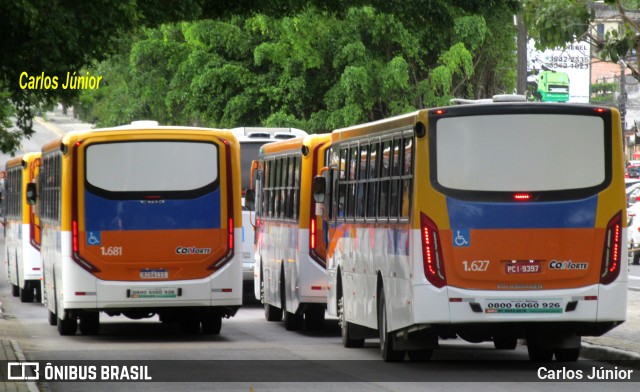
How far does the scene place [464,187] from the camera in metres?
16.0

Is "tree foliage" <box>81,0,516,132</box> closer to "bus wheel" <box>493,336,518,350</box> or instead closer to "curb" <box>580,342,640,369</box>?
"bus wheel" <box>493,336,518,350</box>

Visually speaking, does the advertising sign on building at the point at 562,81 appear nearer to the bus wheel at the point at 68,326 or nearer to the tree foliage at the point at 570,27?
the bus wheel at the point at 68,326

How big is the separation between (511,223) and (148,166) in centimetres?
689

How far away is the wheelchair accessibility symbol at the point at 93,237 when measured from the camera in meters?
21.2

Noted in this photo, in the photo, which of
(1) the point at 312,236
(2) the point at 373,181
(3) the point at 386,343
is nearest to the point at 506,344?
(3) the point at 386,343

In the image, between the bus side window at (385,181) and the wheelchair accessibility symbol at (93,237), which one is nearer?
the bus side window at (385,181)

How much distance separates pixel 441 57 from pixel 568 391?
33113 millimetres

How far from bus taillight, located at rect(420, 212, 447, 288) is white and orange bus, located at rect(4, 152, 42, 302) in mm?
16689

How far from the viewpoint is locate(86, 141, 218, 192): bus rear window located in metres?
21.4

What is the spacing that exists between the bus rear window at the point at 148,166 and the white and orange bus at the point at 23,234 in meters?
10.2

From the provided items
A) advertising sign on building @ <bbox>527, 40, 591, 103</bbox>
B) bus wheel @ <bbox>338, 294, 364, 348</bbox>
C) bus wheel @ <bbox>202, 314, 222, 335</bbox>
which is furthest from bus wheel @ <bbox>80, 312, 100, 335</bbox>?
advertising sign on building @ <bbox>527, 40, 591, 103</bbox>

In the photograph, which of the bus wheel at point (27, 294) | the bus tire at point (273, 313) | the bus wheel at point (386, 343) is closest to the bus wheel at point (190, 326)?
the bus tire at point (273, 313)

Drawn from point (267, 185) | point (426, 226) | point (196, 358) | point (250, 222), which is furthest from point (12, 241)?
point (426, 226)

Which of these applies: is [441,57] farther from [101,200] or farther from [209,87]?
[101,200]
